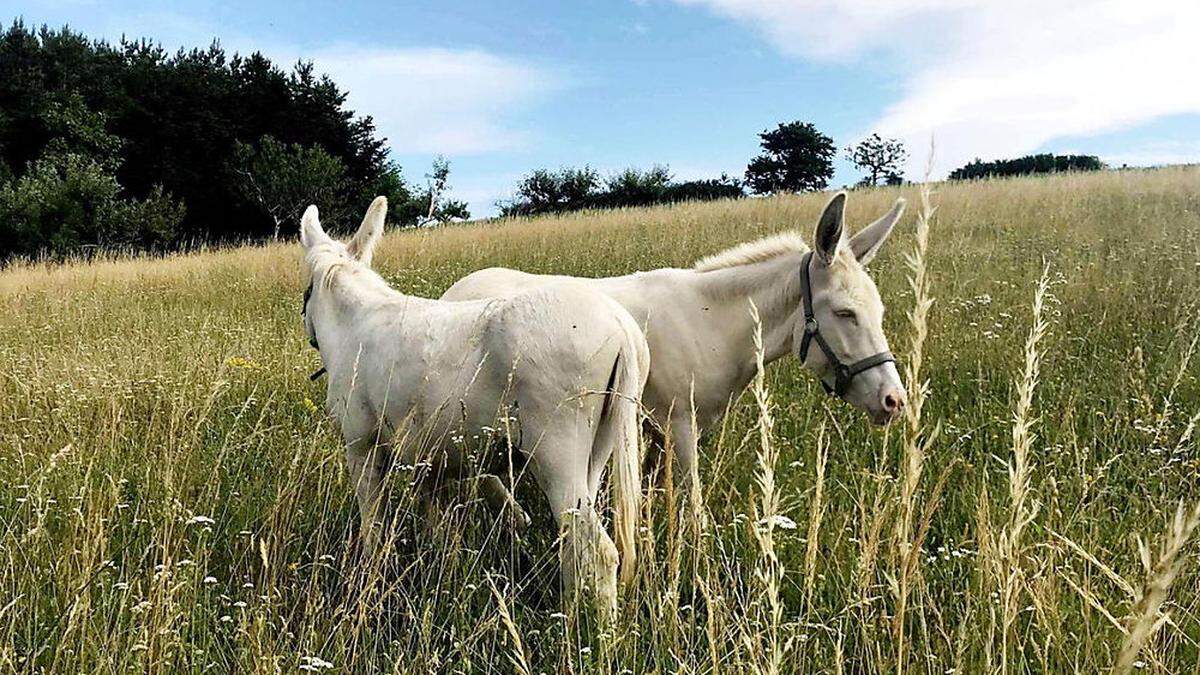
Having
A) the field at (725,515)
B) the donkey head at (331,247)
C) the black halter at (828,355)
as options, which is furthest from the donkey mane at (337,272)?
the black halter at (828,355)

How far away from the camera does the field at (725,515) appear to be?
1832mm

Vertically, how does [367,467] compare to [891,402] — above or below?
below

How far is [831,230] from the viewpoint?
3543 mm

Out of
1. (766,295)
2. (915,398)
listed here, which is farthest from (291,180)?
(915,398)

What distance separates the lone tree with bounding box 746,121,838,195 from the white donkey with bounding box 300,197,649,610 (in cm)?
5629

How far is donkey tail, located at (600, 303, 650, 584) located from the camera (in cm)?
236

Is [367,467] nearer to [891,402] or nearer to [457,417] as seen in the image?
[457,417]

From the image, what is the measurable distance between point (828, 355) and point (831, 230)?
0.60 metres

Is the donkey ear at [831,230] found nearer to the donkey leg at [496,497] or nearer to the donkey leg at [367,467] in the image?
the donkey leg at [496,497]

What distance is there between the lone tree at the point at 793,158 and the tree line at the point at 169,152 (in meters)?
27.4

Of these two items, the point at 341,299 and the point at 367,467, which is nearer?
the point at 367,467

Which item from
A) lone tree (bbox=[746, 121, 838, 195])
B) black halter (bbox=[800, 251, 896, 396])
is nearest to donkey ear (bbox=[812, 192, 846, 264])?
black halter (bbox=[800, 251, 896, 396])

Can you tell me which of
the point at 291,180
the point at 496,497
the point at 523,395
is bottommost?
the point at 496,497

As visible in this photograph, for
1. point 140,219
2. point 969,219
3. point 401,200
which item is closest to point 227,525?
point 969,219
